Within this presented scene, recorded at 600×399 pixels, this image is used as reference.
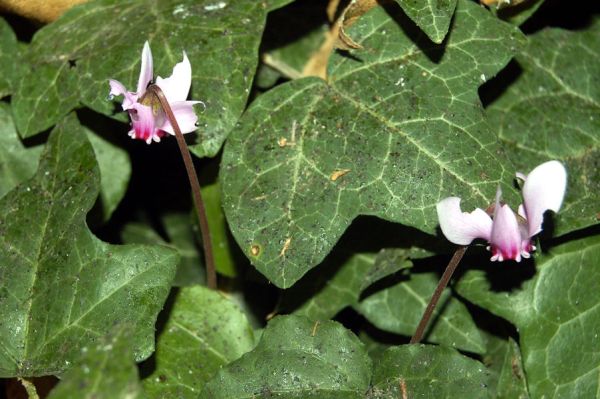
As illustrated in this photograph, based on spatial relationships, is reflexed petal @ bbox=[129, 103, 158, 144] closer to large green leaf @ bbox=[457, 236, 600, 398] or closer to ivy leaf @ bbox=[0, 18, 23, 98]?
ivy leaf @ bbox=[0, 18, 23, 98]

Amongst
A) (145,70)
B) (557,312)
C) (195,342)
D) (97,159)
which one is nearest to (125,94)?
(145,70)

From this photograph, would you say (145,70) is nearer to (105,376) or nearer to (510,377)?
(105,376)

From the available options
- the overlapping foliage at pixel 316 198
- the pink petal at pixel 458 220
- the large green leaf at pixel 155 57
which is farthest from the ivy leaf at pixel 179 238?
the pink petal at pixel 458 220

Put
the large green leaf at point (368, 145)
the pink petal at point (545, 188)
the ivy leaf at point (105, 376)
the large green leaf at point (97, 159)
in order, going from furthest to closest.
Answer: the large green leaf at point (97, 159) → the large green leaf at point (368, 145) → the pink petal at point (545, 188) → the ivy leaf at point (105, 376)

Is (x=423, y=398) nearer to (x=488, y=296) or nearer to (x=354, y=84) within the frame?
(x=488, y=296)

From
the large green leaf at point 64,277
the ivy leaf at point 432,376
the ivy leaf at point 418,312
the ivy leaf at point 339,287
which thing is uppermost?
the large green leaf at point 64,277

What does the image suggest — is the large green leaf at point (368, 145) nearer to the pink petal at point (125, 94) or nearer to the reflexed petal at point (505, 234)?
the reflexed petal at point (505, 234)

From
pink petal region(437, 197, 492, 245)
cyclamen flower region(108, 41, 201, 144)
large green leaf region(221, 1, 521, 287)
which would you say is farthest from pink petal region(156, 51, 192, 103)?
pink petal region(437, 197, 492, 245)
